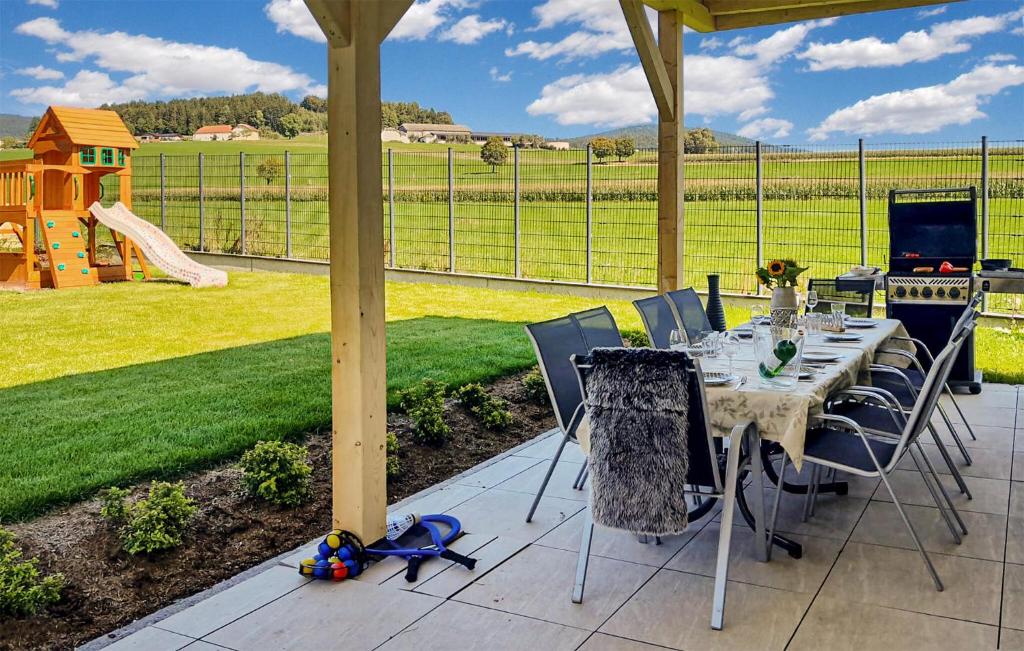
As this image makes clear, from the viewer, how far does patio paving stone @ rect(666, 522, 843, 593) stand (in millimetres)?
3322

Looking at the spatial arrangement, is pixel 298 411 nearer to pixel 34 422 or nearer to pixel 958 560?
pixel 34 422

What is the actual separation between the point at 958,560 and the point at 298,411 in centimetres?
376

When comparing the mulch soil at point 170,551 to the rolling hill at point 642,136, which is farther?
the rolling hill at point 642,136

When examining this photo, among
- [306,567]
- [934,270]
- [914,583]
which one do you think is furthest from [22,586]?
[934,270]

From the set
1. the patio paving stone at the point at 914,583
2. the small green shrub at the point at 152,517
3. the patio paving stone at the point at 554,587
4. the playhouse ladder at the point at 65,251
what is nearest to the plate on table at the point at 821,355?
the patio paving stone at the point at 914,583

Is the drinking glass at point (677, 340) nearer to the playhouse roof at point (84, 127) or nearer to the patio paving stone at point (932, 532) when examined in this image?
the patio paving stone at point (932, 532)

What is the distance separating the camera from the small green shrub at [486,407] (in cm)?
573

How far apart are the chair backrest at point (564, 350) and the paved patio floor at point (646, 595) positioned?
481 millimetres

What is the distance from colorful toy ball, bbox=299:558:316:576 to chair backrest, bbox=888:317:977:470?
2.14 metres

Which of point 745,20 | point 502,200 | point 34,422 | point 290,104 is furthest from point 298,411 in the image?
point 290,104

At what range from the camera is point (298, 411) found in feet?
18.9

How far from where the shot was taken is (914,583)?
10.8ft

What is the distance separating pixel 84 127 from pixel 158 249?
7.36ft

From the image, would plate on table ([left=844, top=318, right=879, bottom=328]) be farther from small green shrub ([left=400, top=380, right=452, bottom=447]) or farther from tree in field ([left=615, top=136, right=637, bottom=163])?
tree in field ([left=615, top=136, right=637, bottom=163])
